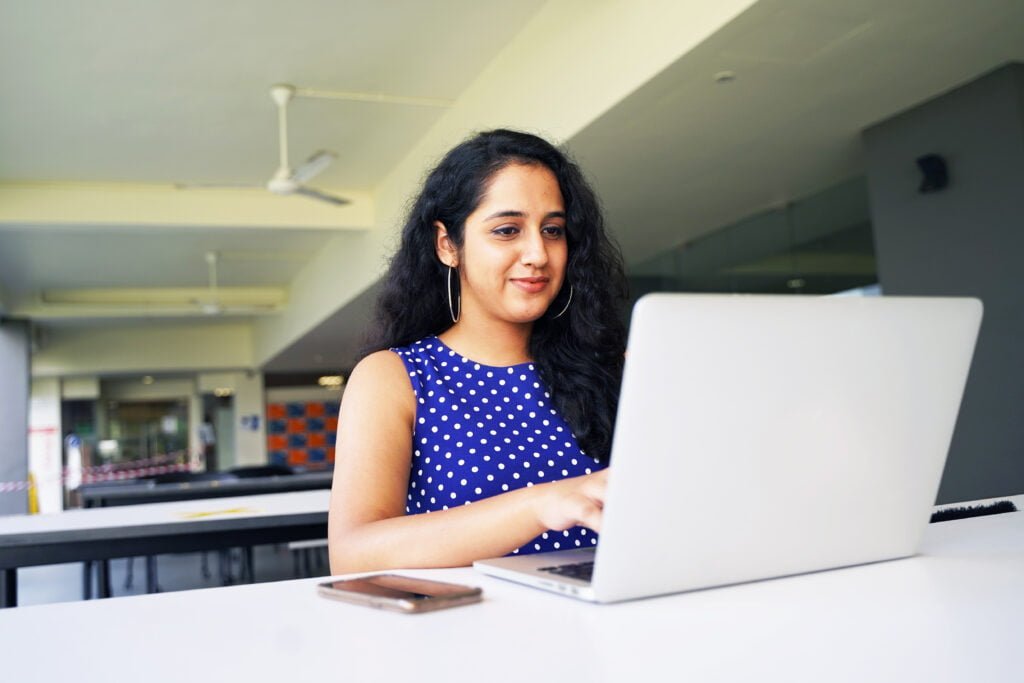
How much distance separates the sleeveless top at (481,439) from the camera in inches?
51.7

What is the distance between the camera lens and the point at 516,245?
138 cm

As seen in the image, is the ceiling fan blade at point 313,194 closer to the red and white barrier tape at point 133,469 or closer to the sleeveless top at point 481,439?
the sleeveless top at point 481,439

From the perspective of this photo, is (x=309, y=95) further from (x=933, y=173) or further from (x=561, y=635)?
(x=561, y=635)

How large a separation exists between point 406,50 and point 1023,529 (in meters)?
4.21

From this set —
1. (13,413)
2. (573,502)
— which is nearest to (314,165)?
(573,502)

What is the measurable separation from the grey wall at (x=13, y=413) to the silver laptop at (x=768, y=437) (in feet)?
34.8

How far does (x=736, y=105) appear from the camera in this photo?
4.02 metres

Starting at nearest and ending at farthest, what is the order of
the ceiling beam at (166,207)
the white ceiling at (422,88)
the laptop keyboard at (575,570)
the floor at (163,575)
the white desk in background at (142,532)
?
the laptop keyboard at (575,570)
the white desk in background at (142,532)
the white ceiling at (422,88)
the floor at (163,575)
the ceiling beam at (166,207)

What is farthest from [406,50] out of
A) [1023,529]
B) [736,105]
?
[1023,529]

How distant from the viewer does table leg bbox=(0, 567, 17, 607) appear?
231 centimetres

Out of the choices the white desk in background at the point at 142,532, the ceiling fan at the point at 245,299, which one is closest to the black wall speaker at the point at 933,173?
the white desk in background at the point at 142,532

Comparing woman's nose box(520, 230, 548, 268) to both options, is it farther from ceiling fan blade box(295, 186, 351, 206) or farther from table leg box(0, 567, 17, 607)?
ceiling fan blade box(295, 186, 351, 206)

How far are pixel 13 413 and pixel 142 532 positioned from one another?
916cm

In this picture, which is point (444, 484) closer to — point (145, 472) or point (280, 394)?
point (280, 394)
